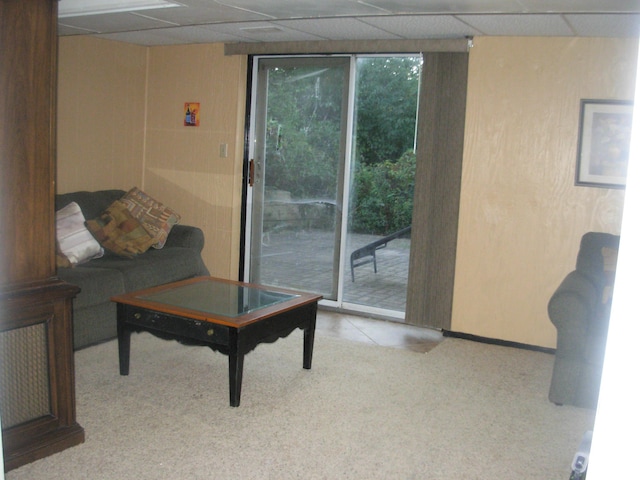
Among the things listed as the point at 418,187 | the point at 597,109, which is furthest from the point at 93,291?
the point at 597,109

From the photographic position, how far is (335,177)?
5.33 metres

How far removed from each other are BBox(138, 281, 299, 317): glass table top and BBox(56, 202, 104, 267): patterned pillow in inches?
37.3

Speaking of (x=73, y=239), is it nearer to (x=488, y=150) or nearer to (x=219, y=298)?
(x=219, y=298)

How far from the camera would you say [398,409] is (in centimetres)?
337

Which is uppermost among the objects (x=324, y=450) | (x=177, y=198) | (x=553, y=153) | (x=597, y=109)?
(x=597, y=109)

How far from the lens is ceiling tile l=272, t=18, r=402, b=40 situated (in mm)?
4273

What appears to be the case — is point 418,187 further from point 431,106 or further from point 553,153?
point 553,153

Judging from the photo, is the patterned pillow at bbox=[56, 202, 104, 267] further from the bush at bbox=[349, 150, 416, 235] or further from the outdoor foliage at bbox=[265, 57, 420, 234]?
the bush at bbox=[349, 150, 416, 235]

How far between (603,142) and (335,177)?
2.07 meters

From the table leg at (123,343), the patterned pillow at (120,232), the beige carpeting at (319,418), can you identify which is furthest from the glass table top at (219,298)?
the patterned pillow at (120,232)

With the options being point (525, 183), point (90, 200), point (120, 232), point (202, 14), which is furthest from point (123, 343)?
point (525, 183)

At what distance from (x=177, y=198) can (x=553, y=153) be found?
10.7ft

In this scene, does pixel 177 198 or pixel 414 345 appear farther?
pixel 177 198

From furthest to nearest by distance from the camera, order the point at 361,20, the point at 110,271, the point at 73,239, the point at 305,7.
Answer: the point at 73,239 → the point at 110,271 → the point at 361,20 → the point at 305,7
